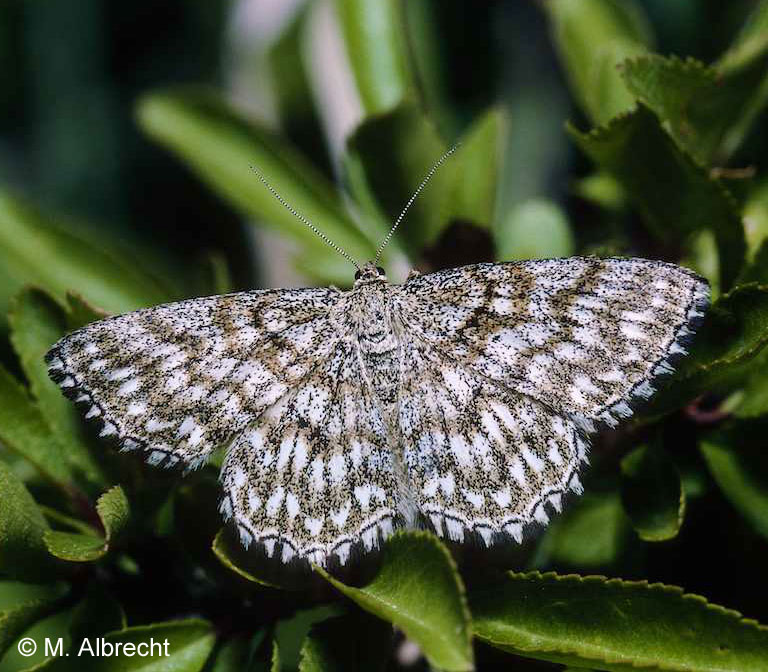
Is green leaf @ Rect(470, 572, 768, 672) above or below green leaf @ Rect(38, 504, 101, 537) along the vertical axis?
below

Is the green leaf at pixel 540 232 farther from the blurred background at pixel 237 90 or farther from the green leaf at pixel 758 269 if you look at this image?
the green leaf at pixel 758 269

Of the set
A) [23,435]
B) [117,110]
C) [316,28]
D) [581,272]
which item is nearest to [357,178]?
[581,272]

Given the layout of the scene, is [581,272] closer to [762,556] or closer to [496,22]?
[762,556]

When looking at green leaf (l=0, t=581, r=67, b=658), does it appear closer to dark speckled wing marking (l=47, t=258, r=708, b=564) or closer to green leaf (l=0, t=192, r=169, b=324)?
dark speckled wing marking (l=47, t=258, r=708, b=564)

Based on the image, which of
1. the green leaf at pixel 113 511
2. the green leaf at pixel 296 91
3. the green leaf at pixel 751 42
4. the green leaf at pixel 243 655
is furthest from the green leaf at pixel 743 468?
the green leaf at pixel 296 91

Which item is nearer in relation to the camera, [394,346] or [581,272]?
[581,272]

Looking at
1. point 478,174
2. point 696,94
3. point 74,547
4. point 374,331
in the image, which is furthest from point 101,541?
point 696,94

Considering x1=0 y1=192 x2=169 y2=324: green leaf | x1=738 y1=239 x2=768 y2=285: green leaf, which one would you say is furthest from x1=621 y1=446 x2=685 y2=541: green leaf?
x1=0 y1=192 x2=169 y2=324: green leaf
